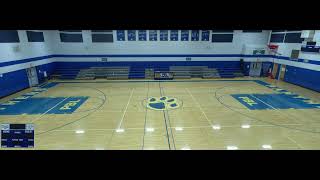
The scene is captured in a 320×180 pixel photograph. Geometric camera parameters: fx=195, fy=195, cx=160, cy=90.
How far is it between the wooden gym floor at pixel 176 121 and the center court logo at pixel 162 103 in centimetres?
6

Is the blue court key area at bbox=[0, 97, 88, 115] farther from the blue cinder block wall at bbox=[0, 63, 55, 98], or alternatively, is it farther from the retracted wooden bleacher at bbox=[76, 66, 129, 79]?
the retracted wooden bleacher at bbox=[76, 66, 129, 79]

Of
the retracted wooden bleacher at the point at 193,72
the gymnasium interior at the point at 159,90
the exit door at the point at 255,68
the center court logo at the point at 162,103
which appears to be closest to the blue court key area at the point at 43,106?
the gymnasium interior at the point at 159,90

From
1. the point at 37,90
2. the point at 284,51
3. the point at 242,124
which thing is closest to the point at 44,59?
the point at 37,90

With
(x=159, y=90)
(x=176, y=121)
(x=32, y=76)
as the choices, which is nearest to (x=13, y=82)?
(x=32, y=76)

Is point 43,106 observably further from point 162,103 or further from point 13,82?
point 162,103

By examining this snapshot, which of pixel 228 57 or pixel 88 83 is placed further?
pixel 228 57

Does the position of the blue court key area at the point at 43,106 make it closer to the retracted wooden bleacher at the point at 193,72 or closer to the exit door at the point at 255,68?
the retracted wooden bleacher at the point at 193,72

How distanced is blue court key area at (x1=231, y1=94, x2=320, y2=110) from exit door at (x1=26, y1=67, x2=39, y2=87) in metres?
17.3

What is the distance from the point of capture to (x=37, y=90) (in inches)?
644

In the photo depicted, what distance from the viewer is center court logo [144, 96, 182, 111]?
Result: 1215cm

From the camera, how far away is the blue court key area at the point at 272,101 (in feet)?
39.9

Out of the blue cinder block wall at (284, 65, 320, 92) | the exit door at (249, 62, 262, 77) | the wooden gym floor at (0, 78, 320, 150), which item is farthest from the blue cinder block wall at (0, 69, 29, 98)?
the blue cinder block wall at (284, 65, 320, 92)
